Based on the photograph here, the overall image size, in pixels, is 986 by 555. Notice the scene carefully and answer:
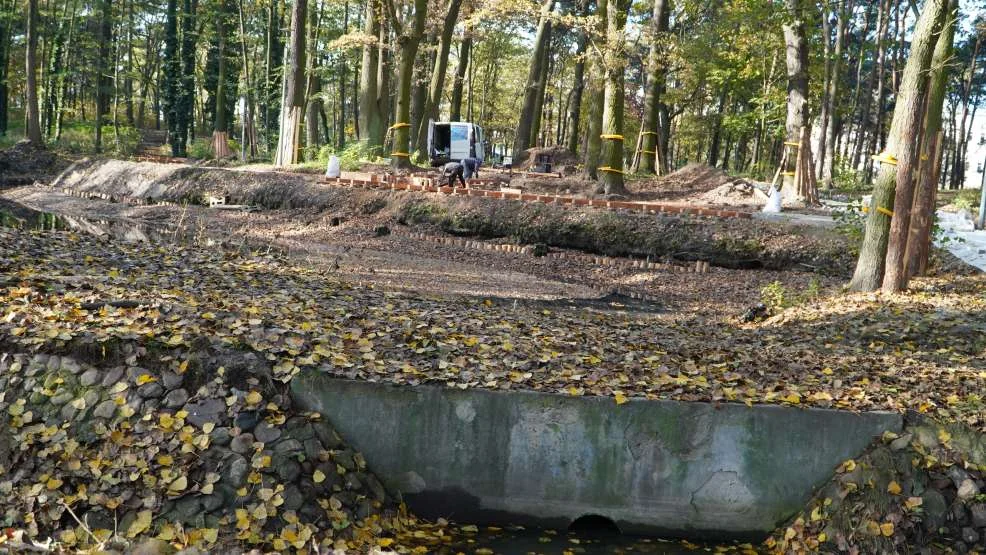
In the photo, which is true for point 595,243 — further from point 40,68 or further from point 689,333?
point 40,68

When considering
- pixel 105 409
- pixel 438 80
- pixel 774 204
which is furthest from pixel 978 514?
Result: pixel 438 80

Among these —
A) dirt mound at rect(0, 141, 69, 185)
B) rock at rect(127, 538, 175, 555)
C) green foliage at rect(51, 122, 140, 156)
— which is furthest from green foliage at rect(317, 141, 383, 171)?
rock at rect(127, 538, 175, 555)

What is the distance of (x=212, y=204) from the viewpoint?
65.0 ft

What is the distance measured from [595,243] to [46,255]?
344 inches

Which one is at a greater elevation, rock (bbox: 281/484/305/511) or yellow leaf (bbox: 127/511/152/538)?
rock (bbox: 281/484/305/511)

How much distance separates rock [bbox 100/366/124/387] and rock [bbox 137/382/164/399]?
0.17 metres

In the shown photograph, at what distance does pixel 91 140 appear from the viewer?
113 feet

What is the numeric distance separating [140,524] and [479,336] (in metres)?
3.15

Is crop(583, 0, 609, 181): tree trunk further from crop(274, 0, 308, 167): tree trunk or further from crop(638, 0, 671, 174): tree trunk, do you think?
crop(274, 0, 308, 167): tree trunk

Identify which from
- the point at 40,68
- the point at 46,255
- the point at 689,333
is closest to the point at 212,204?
the point at 46,255

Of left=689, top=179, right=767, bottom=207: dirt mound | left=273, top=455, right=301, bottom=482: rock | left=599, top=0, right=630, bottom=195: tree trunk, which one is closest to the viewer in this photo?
left=273, top=455, right=301, bottom=482: rock

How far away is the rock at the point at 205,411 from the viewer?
5.42 metres

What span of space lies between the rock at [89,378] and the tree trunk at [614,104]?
14226 millimetres

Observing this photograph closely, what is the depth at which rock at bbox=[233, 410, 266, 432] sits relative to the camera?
543cm
